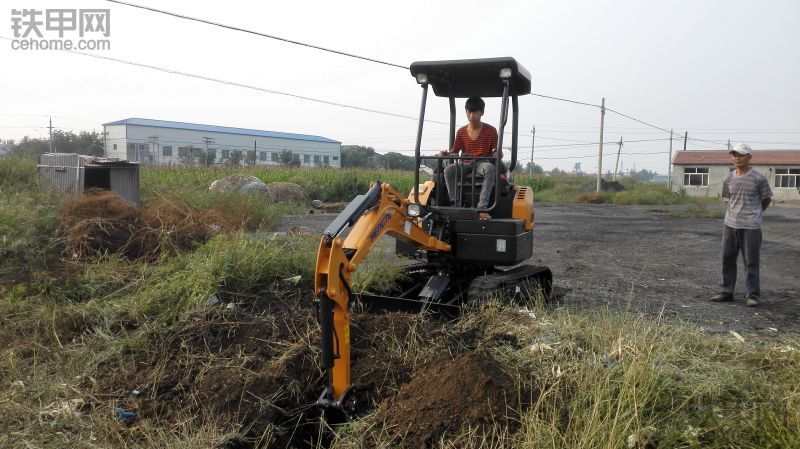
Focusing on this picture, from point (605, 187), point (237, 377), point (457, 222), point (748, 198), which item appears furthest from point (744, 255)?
point (605, 187)

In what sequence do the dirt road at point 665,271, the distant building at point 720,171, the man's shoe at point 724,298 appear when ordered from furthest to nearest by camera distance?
the distant building at point 720,171 < the man's shoe at point 724,298 < the dirt road at point 665,271

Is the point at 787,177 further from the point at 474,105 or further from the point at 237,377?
the point at 237,377

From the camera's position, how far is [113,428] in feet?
11.7

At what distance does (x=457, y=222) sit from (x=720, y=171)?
48.0 meters

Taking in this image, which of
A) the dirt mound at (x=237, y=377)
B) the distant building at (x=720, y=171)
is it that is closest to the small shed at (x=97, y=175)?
the dirt mound at (x=237, y=377)

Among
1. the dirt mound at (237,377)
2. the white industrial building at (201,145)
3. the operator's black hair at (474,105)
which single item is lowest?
the dirt mound at (237,377)

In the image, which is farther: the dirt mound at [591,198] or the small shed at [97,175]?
the dirt mound at [591,198]

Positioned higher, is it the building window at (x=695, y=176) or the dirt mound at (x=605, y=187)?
the building window at (x=695, y=176)

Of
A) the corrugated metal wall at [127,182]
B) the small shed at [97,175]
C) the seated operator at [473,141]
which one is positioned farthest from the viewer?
A: the corrugated metal wall at [127,182]

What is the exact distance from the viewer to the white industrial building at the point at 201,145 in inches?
1399

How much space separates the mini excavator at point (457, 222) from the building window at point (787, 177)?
46221 mm

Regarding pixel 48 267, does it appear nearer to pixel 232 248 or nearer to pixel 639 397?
pixel 232 248

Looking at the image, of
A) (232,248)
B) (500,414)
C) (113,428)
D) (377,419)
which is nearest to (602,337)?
(500,414)

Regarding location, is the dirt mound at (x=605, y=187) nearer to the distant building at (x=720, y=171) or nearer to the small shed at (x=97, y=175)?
the distant building at (x=720, y=171)
